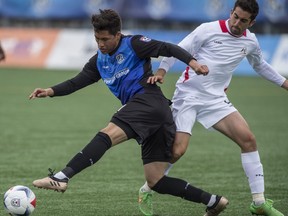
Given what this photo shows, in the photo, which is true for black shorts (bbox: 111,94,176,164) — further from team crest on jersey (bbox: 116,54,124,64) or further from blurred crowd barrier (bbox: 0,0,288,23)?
blurred crowd barrier (bbox: 0,0,288,23)

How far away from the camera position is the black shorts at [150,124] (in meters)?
7.22

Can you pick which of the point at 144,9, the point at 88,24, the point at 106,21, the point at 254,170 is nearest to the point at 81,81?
the point at 106,21

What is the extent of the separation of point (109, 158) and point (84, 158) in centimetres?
482

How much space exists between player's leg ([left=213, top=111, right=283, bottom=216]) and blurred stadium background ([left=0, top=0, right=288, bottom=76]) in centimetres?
1892

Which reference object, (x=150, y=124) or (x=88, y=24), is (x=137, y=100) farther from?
(x=88, y=24)

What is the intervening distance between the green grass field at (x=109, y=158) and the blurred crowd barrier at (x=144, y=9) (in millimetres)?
7520

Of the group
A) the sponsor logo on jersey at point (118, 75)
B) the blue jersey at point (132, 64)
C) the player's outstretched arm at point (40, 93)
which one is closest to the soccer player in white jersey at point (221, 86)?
the blue jersey at point (132, 64)

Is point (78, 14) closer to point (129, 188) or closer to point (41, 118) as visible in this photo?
point (41, 118)

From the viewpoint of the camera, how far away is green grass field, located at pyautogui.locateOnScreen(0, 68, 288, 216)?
8.45 metres

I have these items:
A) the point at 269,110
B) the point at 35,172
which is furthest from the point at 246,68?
the point at 35,172

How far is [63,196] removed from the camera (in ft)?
28.9

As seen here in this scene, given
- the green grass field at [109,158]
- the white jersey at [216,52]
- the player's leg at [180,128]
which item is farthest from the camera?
the green grass field at [109,158]

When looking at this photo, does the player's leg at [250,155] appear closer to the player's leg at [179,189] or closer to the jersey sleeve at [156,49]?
the player's leg at [179,189]

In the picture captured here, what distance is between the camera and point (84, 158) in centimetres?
698
